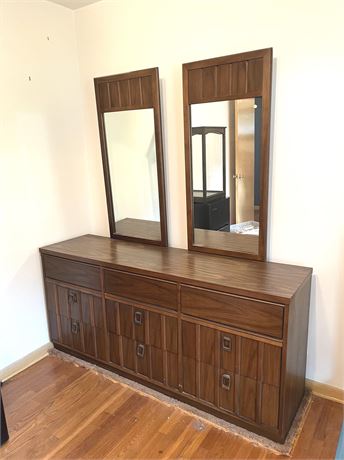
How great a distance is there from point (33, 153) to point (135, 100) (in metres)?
0.78

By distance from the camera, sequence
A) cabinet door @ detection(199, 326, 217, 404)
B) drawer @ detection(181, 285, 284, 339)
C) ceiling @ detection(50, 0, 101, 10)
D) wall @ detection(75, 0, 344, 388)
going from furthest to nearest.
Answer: ceiling @ detection(50, 0, 101, 10) < cabinet door @ detection(199, 326, 217, 404) < wall @ detection(75, 0, 344, 388) < drawer @ detection(181, 285, 284, 339)

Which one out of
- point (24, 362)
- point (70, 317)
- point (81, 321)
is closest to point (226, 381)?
point (81, 321)

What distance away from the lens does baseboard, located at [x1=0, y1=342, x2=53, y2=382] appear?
234 cm

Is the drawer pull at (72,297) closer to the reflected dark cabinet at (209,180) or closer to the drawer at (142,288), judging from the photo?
the drawer at (142,288)

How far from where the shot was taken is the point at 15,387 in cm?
226

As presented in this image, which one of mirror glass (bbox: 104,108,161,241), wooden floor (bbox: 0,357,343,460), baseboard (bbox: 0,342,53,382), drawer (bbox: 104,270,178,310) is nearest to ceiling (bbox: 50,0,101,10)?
mirror glass (bbox: 104,108,161,241)

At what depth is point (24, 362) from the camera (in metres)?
2.46

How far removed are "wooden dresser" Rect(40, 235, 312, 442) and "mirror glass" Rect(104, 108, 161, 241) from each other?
0.61 feet

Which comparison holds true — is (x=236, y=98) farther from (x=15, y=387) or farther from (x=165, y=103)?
(x=15, y=387)

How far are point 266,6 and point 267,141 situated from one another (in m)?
0.68

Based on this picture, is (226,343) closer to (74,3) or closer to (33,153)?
(33,153)

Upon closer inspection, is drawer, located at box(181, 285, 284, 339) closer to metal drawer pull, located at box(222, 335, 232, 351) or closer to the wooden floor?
metal drawer pull, located at box(222, 335, 232, 351)

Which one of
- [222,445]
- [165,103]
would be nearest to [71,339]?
[222,445]

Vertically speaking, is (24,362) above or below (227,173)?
below
